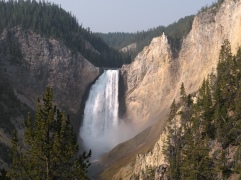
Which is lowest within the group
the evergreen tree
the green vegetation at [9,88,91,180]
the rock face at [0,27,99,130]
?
the evergreen tree

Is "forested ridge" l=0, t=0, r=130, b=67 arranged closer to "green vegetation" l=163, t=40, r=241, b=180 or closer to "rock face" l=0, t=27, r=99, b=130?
"rock face" l=0, t=27, r=99, b=130

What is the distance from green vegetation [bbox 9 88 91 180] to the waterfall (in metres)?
89.7

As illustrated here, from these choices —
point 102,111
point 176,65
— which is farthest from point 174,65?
point 102,111

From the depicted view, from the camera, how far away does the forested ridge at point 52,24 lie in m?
125

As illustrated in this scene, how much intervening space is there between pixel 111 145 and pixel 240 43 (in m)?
47.4

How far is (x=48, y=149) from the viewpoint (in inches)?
741

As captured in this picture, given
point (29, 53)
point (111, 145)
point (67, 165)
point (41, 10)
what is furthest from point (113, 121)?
point (67, 165)

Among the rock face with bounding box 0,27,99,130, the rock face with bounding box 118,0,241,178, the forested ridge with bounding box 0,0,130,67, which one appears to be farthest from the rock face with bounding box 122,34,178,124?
the forested ridge with bounding box 0,0,130,67

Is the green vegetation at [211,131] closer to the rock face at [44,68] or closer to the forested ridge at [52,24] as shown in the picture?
the rock face at [44,68]

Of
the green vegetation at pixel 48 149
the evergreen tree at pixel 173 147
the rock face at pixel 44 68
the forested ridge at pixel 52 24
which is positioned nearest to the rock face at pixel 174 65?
the rock face at pixel 44 68

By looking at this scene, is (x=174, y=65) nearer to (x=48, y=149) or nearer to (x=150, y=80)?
(x=150, y=80)

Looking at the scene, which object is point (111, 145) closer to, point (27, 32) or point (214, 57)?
point (214, 57)

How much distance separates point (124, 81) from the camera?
12012 centimetres

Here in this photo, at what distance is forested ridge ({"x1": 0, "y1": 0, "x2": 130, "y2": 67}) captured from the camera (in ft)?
410
